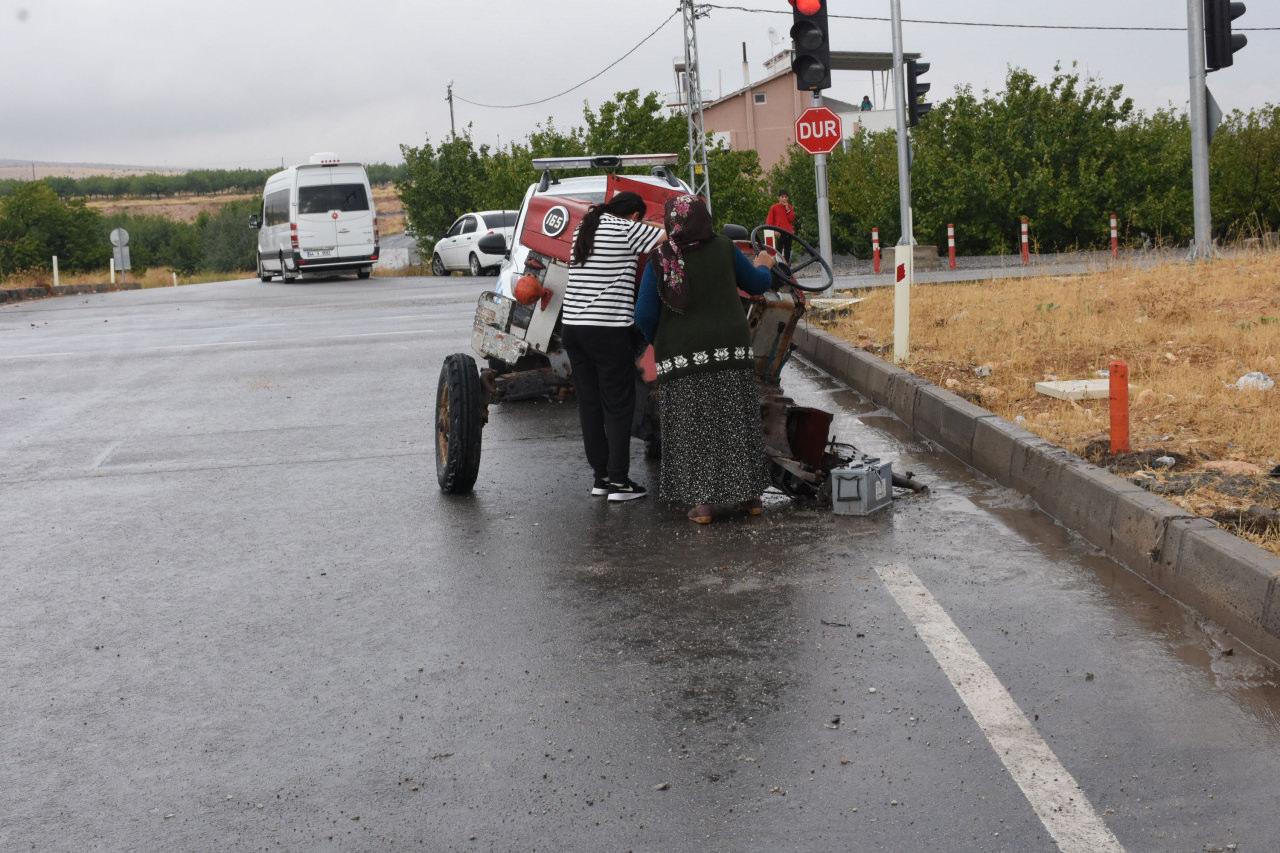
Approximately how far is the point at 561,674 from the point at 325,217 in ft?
114

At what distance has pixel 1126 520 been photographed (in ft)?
21.5

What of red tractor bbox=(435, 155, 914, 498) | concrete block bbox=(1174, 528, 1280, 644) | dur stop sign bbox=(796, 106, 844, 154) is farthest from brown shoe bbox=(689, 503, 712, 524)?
dur stop sign bbox=(796, 106, 844, 154)

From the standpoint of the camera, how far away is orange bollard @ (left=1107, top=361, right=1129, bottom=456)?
7551 millimetres

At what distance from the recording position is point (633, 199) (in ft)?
26.0

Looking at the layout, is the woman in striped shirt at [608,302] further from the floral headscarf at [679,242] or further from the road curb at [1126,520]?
the road curb at [1126,520]

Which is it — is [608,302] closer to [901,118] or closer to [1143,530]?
[1143,530]

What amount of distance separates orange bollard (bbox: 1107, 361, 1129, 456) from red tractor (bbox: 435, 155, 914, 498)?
1159 millimetres

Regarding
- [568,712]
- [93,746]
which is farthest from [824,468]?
[93,746]

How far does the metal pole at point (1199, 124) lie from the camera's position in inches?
782

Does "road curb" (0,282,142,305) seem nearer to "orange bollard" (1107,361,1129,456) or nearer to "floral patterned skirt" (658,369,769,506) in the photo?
"floral patterned skirt" (658,369,769,506)

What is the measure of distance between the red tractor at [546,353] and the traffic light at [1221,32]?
12.2 m

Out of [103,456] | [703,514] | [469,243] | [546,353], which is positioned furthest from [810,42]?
[469,243]

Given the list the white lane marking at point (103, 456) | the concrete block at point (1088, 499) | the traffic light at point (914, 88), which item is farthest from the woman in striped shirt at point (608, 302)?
the traffic light at point (914, 88)

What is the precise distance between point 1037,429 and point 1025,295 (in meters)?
9.72
